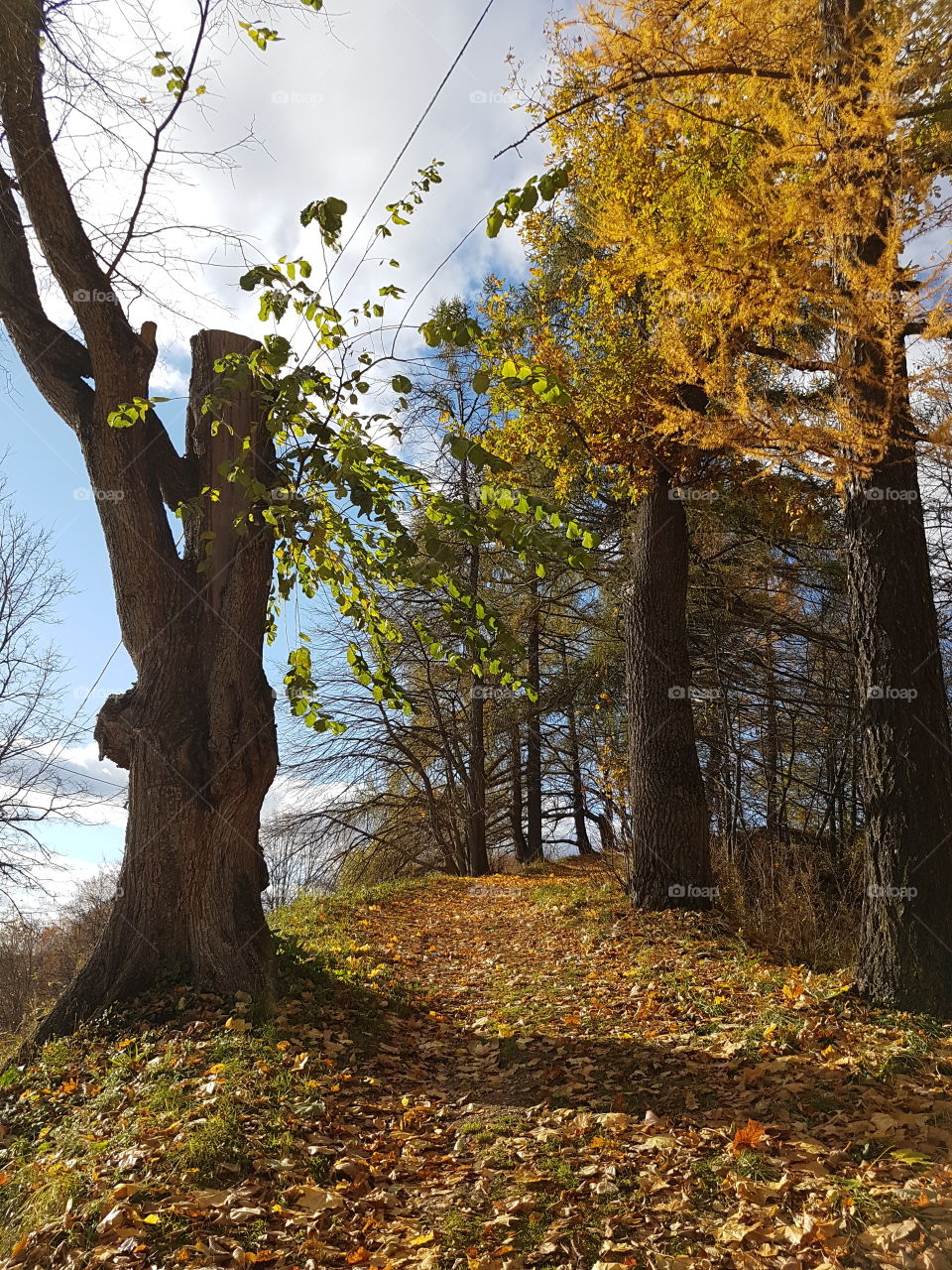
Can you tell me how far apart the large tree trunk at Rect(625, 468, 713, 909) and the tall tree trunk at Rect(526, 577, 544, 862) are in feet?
21.9

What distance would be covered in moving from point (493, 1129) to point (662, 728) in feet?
16.6

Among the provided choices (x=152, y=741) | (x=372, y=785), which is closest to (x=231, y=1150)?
(x=152, y=741)

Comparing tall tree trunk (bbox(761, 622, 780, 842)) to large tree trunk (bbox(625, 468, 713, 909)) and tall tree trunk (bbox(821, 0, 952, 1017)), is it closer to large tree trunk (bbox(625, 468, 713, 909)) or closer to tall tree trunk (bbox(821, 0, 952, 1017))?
large tree trunk (bbox(625, 468, 713, 909))

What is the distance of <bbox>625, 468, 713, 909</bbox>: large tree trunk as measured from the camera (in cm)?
817

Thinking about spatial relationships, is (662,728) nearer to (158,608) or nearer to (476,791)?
(158,608)

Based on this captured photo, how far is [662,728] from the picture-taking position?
27.6ft

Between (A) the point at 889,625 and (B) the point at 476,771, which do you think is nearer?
(A) the point at 889,625

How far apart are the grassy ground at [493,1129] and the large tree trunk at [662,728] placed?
1.85 metres

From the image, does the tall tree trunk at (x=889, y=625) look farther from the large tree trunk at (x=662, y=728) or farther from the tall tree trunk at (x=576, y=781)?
the tall tree trunk at (x=576, y=781)

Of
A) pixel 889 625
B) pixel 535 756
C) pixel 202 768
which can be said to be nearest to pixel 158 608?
pixel 202 768

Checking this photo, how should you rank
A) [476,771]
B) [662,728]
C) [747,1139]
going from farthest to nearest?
[476,771], [662,728], [747,1139]

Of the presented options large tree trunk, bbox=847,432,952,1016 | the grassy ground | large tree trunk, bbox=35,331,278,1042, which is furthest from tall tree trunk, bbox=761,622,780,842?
large tree trunk, bbox=35,331,278,1042

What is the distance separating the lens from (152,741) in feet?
18.7

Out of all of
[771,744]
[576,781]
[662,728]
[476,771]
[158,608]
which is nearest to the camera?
[158,608]
